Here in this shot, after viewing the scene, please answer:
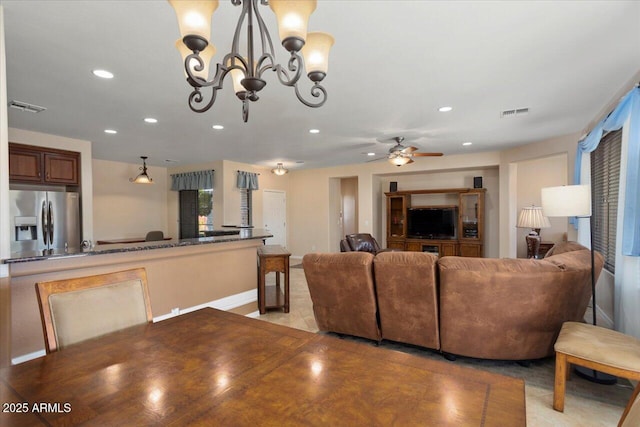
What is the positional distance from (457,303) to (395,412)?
1.89 meters

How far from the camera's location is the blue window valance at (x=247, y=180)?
6840 mm

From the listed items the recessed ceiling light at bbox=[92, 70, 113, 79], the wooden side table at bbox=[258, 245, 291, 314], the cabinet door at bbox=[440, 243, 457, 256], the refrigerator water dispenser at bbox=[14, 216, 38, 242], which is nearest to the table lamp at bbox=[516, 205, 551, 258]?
the cabinet door at bbox=[440, 243, 457, 256]

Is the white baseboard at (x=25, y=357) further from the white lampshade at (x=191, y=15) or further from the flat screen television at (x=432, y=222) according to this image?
the flat screen television at (x=432, y=222)

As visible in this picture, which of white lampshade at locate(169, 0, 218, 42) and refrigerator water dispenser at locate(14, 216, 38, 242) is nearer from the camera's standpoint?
white lampshade at locate(169, 0, 218, 42)

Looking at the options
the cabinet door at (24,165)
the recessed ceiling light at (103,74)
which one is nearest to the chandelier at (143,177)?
the cabinet door at (24,165)

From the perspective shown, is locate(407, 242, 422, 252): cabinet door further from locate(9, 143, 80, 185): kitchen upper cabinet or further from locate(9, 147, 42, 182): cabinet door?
locate(9, 147, 42, 182): cabinet door

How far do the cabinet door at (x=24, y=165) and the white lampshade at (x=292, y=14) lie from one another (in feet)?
16.0

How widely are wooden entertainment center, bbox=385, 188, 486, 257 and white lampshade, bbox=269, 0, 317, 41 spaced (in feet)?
18.9

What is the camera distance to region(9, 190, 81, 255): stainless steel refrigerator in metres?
4.12

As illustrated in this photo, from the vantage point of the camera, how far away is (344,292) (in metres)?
2.86

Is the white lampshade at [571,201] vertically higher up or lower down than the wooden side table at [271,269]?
higher up

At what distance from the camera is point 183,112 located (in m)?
3.48

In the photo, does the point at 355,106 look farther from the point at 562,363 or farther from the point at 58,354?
the point at 58,354

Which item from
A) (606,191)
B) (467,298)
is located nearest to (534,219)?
(606,191)
